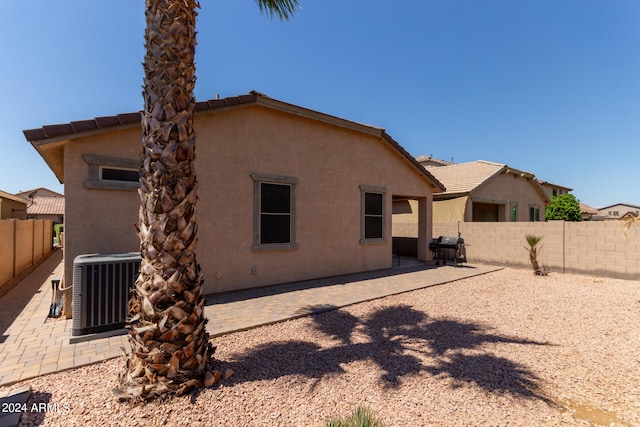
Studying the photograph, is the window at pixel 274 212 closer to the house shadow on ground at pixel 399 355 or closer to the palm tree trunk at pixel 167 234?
the house shadow on ground at pixel 399 355

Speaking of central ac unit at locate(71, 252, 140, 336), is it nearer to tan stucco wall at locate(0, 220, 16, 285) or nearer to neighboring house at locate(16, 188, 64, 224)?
tan stucco wall at locate(0, 220, 16, 285)

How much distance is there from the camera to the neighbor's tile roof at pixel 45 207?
31.3 meters

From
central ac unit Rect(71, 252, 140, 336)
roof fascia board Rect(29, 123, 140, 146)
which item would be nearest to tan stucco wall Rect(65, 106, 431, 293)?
roof fascia board Rect(29, 123, 140, 146)

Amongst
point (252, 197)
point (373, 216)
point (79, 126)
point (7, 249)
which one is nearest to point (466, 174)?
point (373, 216)

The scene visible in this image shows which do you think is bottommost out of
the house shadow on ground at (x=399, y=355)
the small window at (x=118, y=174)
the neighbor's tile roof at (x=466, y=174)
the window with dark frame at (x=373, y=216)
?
the house shadow on ground at (x=399, y=355)

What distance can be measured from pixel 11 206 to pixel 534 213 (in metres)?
42.2

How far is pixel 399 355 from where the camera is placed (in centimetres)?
463

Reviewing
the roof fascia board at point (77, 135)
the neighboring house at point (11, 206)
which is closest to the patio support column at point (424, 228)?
the roof fascia board at point (77, 135)

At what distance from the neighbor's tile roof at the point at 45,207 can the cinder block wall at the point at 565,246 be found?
3796 cm

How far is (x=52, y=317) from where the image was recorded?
6297 millimetres

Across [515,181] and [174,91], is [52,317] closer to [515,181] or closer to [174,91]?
[174,91]

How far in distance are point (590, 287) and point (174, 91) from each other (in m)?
12.9

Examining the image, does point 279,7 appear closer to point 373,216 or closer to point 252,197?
point 252,197

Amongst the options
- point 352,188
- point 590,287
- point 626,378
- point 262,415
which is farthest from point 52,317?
point 590,287
